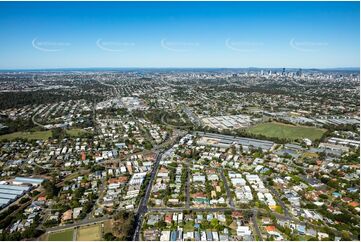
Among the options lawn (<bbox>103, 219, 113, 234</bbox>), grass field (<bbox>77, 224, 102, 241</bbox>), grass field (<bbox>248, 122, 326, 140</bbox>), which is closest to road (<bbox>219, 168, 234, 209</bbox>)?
lawn (<bbox>103, 219, 113, 234</bbox>)

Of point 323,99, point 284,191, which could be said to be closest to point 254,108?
point 323,99

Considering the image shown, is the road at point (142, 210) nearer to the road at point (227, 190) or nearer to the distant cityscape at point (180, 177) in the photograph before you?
the distant cityscape at point (180, 177)

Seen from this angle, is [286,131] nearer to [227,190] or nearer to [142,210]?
[227,190]

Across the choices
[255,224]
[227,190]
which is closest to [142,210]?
[227,190]

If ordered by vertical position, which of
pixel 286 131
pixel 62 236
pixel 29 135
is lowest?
pixel 62 236

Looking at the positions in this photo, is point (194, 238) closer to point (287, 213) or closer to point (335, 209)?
point (287, 213)

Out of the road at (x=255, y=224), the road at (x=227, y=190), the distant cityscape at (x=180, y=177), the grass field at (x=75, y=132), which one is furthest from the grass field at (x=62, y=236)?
the grass field at (x=75, y=132)
